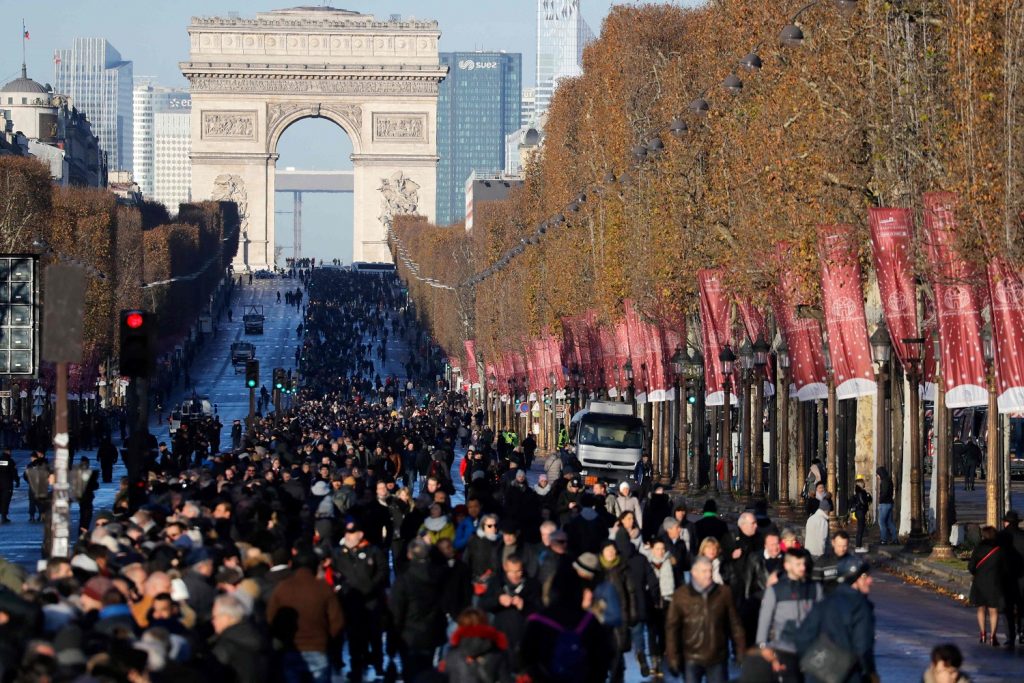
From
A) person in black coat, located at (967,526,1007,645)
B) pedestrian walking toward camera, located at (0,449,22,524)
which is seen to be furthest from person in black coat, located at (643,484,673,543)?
pedestrian walking toward camera, located at (0,449,22,524)

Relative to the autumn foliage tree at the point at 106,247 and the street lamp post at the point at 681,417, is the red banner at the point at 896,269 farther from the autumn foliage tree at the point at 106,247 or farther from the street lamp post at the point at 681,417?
the autumn foliage tree at the point at 106,247

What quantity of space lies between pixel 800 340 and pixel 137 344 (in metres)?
20.9

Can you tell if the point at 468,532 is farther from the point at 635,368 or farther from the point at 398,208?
the point at 398,208

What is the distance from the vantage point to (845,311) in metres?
39.1

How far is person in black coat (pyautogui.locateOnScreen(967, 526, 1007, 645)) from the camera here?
80.4 feet

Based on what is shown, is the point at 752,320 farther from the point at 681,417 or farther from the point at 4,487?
the point at 4,487

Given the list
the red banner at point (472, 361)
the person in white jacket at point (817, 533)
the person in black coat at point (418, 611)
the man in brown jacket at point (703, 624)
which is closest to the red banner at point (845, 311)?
the person in white jacket at point (817, 533)

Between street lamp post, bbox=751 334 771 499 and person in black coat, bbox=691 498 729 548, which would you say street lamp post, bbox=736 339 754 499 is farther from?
person in black coat, bbox=691 498 729 548

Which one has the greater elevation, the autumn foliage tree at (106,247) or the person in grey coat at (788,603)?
the autumn foliage tree at (106,247)

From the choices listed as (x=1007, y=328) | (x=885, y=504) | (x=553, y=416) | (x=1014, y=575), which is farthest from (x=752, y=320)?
(x=553, y=416)

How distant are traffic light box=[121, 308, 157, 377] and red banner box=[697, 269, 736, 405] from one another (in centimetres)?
2588

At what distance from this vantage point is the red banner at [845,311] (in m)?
38.3

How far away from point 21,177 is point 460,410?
22.0 m

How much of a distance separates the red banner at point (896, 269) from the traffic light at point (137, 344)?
48.2 feet
